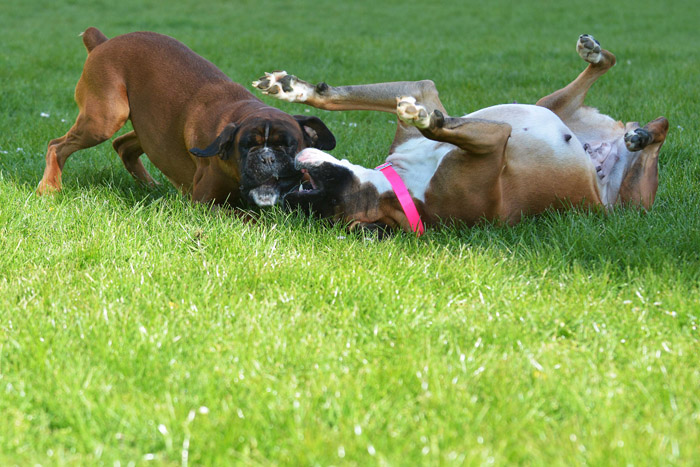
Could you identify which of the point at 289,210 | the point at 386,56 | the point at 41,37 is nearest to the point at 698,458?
the point at 289,210

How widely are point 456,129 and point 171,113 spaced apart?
2.04 m

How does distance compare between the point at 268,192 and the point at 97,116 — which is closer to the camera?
the point at 268,192

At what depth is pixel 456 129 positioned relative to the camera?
4.05m

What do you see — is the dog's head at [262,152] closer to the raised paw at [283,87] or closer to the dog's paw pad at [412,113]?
the raised paw at [283,87]

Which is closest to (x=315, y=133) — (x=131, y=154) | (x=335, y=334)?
(x=131, y=154)

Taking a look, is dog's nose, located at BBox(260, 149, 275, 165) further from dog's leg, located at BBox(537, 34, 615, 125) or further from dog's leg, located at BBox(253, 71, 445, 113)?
dog's leg, located at BBox(537, 34, 615, 125)

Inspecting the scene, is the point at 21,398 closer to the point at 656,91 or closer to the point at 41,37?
the point at 656,91

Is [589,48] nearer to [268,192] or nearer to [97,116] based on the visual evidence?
[268,192]

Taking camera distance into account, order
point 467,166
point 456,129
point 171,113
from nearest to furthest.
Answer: point 456,129
point 467,166
point 171,113

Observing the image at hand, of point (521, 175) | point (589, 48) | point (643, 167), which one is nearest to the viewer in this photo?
point (521, 175)

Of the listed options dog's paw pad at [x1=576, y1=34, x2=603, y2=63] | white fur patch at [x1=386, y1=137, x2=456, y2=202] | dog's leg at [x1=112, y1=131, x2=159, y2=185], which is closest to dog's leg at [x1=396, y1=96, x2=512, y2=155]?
white fur patch at [x1=386, y1=137, x2=456, y2=202]

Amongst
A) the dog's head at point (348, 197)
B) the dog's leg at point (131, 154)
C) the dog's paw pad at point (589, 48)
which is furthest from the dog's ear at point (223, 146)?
the dog's paw pad at point (589, 48)

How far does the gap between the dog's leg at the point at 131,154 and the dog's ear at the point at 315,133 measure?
143cm

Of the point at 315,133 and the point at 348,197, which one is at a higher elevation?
the point at 315,133
